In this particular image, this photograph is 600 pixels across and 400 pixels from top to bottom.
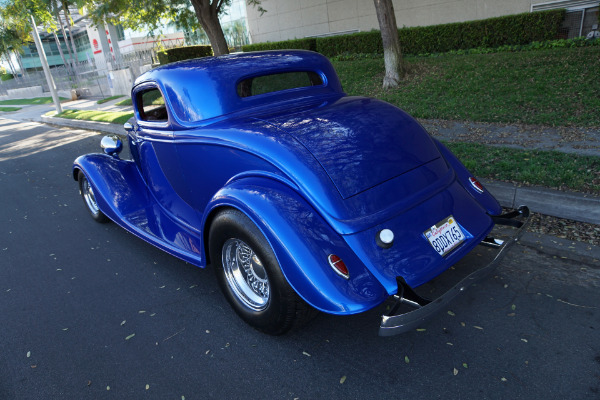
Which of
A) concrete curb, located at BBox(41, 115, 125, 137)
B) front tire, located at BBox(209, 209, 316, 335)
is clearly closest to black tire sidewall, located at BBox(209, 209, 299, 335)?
front tire, located at BBox(209, 209, 316, 335)

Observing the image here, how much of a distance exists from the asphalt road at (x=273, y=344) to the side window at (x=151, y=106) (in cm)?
140

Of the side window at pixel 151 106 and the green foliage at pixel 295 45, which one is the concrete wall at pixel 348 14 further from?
the side window at pixel 151 106

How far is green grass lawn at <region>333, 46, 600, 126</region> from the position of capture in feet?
22.9

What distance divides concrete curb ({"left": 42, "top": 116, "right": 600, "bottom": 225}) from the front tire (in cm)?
276

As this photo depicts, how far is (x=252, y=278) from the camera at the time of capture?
2916 mm

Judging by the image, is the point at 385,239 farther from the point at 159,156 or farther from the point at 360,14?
the point at 360,14

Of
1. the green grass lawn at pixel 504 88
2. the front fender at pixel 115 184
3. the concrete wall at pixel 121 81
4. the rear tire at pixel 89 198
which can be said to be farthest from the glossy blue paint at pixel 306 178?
the concrete wall at pixel 121 81

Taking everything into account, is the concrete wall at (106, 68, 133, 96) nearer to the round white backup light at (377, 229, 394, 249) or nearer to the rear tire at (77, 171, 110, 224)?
the rear tire at (77, 171, 110, 224)

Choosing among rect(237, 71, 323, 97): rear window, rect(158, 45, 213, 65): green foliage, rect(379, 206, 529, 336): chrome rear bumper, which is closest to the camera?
rect(379, 206, 529, 336): chrome rear bumper

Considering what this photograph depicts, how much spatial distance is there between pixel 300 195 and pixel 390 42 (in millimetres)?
8515

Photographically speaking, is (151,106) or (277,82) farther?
(151,106)

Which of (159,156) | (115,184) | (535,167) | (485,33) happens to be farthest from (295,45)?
A: (159,156)

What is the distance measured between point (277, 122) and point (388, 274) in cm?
137

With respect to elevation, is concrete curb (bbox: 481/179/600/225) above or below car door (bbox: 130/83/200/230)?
below
